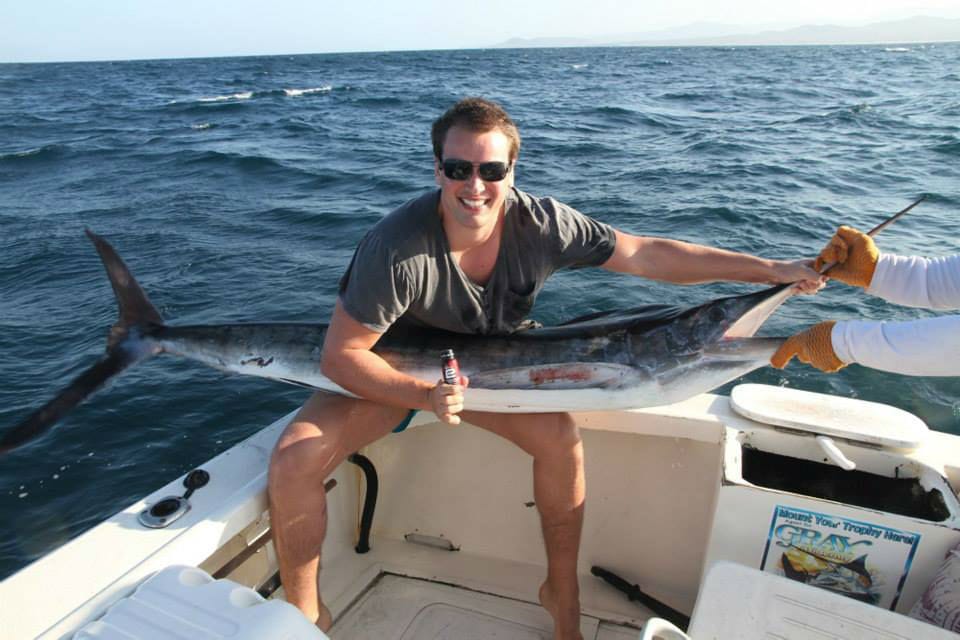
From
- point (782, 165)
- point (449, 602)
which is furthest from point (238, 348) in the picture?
point (782, 165)

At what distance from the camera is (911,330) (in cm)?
176

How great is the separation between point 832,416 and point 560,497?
2.79 feet

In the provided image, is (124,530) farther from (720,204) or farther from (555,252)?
(720,204)

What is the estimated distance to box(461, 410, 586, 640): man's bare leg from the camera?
7.25 ft

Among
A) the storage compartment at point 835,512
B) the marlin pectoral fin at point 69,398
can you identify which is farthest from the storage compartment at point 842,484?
the marlin pectoral fin at point 69,398

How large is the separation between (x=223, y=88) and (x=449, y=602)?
36159 millimetres

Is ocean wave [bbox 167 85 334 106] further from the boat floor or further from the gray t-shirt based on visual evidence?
the boat floor

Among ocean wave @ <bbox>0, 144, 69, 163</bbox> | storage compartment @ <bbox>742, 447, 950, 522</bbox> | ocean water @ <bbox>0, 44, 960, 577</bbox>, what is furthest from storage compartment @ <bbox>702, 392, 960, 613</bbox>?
ocean wave @ <bbox>0, 144, 69, 163</bbox>

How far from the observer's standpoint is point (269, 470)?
6.70ft

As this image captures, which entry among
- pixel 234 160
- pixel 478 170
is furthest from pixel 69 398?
pixel 234 160

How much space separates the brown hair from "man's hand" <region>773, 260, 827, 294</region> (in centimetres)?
96

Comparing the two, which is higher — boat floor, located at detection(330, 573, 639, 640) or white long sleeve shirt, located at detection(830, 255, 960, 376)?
white long sleeve shirt, located at detection(830, 255, 960, 376)

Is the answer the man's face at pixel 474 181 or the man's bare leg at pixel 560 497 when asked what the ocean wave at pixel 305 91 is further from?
the man's bare leg at pixel 560 497

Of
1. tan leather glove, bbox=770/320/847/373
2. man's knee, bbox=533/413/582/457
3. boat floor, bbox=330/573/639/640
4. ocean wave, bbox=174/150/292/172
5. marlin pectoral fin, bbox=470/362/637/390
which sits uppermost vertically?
tan leather glove, bbox=770/320/847/373
